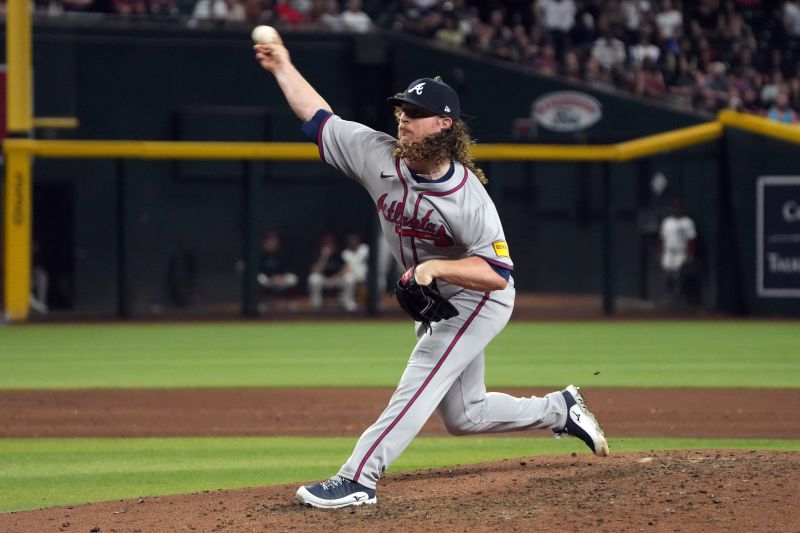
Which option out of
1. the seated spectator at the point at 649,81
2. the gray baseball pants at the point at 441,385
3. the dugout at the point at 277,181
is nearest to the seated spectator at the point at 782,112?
the dugout at the point at 277,181

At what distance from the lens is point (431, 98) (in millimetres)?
4934

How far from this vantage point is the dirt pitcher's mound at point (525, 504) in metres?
4.69

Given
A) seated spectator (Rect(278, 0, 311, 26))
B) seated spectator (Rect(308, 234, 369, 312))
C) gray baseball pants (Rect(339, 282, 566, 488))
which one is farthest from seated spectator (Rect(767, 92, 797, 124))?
gray baseball pants (Rect(339, 282, 566, 488))

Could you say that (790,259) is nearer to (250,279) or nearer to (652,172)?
(652,172)

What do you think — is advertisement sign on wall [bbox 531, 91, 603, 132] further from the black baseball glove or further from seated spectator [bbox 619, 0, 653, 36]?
the black baseball glove

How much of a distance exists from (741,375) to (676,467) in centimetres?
558

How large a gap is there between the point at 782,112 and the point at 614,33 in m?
3.57

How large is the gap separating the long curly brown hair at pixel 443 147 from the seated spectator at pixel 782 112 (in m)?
15.9

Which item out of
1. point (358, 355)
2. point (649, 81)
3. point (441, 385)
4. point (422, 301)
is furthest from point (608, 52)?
point (422, 301)

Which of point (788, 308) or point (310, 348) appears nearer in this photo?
point (310, 348)

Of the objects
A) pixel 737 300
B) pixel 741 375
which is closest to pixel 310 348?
pixel 741 375

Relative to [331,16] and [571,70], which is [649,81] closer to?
[571,70]

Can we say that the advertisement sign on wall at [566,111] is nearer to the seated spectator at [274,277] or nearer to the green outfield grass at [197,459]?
the seated spectator at [274,277]

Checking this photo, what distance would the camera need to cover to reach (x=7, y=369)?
37.2ft
